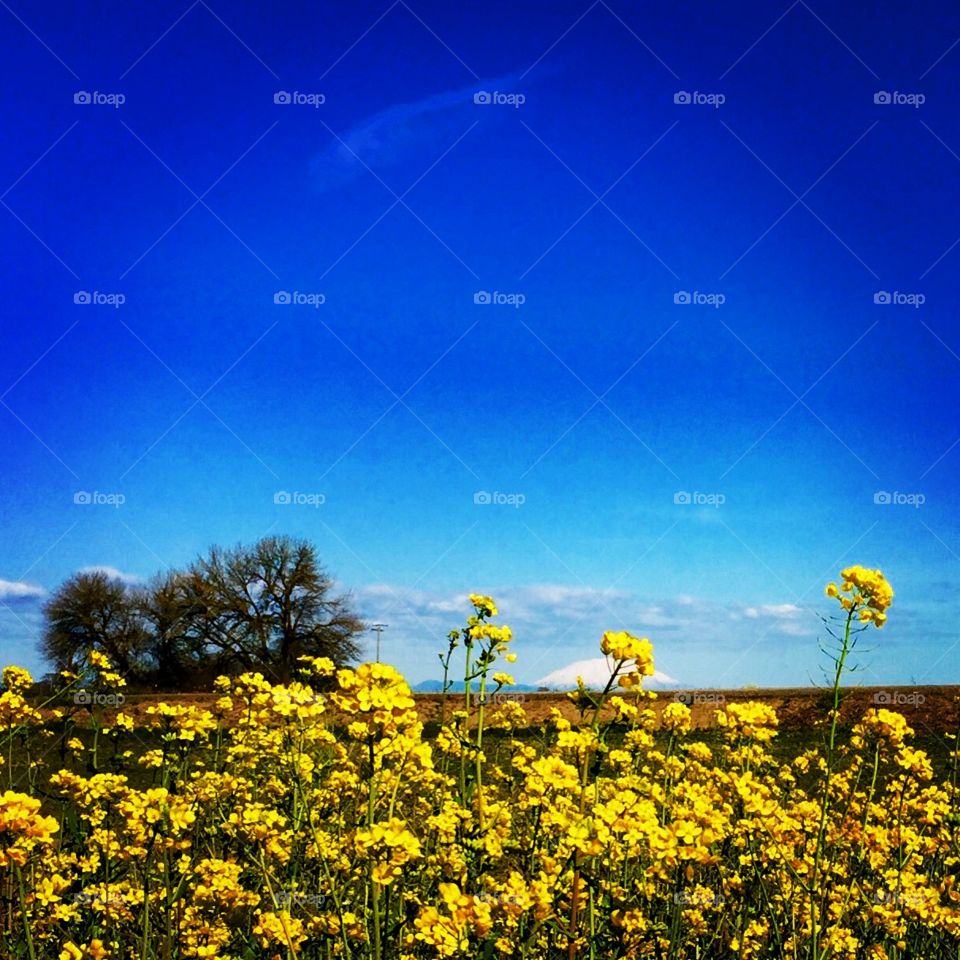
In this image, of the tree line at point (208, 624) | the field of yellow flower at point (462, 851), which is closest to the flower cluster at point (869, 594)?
the field of yellow flower at point (462, 851)

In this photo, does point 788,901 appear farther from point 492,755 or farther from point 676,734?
point 492,755

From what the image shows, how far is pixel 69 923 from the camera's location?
168 inches

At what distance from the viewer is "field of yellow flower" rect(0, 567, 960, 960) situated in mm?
2926

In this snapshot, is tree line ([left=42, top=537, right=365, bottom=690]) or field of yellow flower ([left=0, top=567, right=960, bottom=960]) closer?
field of yellow flower ([left=0, top=567, right=960, bottom=960])

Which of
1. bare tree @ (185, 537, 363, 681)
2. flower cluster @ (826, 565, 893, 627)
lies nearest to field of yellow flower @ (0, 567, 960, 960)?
flower cluster @ (826, 565, 893, 627)

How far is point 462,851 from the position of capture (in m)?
3.41

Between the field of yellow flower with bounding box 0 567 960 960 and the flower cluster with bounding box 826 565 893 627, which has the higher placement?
the flower cluster with bounding box 826 565 893 627

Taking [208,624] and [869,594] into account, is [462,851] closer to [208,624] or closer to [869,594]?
[869,594]

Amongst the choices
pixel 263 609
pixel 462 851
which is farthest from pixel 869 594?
pixel 263 609

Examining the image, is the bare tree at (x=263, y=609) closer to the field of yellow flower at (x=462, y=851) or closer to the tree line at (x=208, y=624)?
the tree line at (x=208, y=624)

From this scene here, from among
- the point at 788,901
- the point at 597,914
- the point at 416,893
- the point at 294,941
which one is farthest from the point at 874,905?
the point at 294,941

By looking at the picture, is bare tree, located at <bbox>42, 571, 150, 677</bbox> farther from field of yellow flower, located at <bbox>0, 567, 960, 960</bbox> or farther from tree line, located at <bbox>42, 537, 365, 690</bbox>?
field of yellow flower, located at <bbox>0, 567, 960, 960</bbox>

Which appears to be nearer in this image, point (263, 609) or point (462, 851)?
point (462, 851)

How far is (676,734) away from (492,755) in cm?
520
